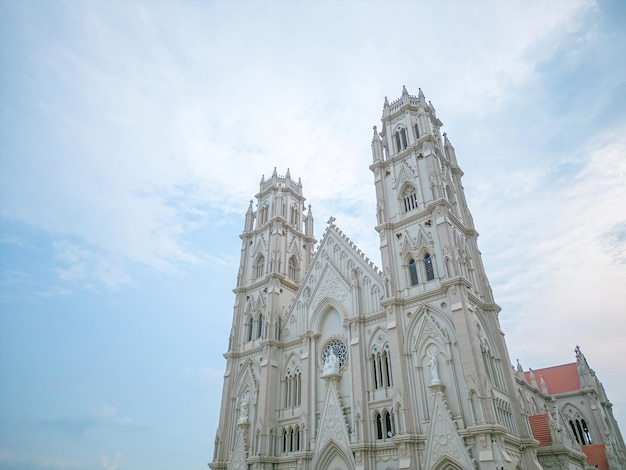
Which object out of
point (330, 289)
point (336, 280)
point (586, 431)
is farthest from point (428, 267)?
point (586, 431)

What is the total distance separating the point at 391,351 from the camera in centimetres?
2738

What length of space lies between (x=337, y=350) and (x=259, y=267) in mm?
13977

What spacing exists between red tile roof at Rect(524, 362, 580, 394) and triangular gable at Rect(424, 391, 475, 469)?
37068 mm

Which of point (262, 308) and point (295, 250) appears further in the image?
point (295, 250)

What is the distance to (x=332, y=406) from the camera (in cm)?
2911

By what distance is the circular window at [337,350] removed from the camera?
31.2m

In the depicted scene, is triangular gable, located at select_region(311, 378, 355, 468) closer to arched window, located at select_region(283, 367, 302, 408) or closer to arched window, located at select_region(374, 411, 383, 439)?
arched window, located at select_region(374, 411, 383, 439)

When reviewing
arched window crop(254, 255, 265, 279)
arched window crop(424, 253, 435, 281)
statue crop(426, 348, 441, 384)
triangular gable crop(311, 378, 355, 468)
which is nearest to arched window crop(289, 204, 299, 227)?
arched window crop(254, 255, 265, 279)

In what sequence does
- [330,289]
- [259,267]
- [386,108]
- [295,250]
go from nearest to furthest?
[330,289] < [386,108] < [259,267] < [295,250]

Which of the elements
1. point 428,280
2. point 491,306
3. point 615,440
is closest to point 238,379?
point 428,280

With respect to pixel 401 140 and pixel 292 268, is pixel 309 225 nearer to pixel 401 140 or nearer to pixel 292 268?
pixel 292 268

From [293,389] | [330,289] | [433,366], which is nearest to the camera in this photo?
[433,366]

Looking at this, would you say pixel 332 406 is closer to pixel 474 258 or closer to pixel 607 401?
pixel 474 258

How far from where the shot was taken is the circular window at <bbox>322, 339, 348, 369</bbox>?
31234 mm
